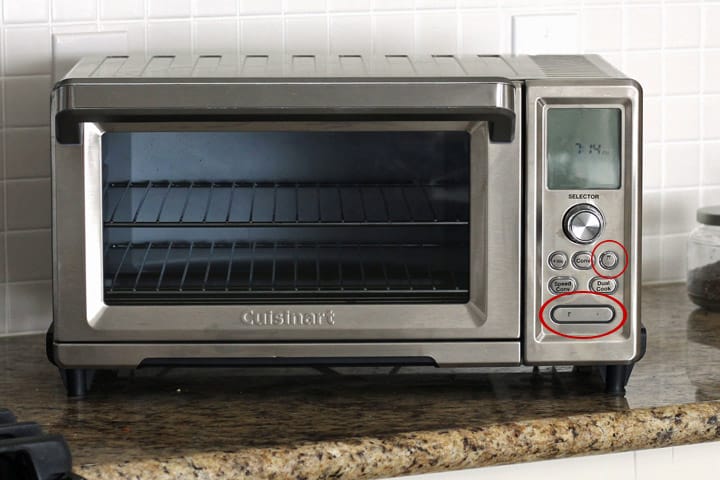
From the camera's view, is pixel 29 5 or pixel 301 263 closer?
pixel 301 263

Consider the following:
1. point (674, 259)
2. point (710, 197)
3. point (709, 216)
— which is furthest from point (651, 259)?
point (709, 216)

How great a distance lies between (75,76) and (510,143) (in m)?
0.49

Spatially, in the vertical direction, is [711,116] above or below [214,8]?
below

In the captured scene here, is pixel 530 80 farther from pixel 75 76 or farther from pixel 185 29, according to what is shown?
pixel 185 29

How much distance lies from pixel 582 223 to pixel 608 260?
0.17ft

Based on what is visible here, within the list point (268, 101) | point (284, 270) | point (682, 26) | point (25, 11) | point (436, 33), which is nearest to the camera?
point (268, 101)

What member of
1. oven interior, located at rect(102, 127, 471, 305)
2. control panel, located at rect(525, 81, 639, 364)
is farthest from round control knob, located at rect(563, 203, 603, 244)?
oven interior, located at rect(102, 127, 471, 305)

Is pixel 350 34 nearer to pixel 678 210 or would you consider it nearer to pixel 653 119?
pixel 653 119

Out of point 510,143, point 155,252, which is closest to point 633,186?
point 510,143

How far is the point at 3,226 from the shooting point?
1610mm

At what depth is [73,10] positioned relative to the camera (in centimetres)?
159

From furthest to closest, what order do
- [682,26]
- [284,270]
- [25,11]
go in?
[682,26], [25,11], [284,270]

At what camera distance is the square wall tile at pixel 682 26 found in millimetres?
1778

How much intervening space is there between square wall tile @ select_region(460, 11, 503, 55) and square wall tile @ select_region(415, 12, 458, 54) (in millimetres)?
15
